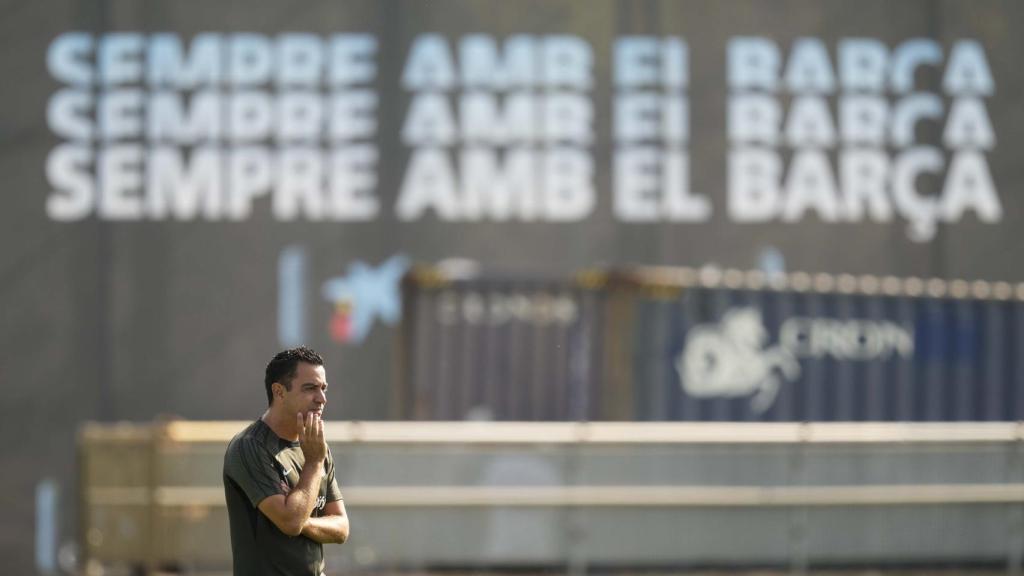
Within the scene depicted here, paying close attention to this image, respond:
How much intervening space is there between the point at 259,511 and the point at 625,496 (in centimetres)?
838

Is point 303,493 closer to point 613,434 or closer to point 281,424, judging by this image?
point 281,424

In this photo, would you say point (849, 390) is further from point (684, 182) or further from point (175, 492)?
point (684, 182)

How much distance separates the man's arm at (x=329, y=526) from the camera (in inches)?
227

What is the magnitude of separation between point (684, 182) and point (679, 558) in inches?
532

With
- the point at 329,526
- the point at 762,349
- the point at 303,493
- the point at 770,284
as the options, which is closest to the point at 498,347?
the point at 762,349

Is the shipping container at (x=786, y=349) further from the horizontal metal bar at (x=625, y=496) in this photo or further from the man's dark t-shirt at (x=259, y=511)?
the man's dark t-shirt at (x=259, y=511)

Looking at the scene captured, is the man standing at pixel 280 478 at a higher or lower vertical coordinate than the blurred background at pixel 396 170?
lower

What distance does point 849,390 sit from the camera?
17.8 metres

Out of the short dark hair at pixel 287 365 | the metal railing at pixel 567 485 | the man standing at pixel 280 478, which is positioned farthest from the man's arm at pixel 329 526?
the metal railing at pixel 567 485

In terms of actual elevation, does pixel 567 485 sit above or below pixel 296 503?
below

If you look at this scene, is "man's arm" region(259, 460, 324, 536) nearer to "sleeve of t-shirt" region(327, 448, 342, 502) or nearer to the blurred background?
"sleeve of t-shirt" region(327, 448, 342, 502)

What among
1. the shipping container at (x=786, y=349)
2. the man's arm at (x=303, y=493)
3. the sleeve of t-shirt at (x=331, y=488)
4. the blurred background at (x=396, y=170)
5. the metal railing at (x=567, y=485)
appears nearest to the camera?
the man's arm at (x=303, y=493)

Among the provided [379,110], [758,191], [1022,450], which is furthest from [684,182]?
[1022,450]

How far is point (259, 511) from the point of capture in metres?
5.77
